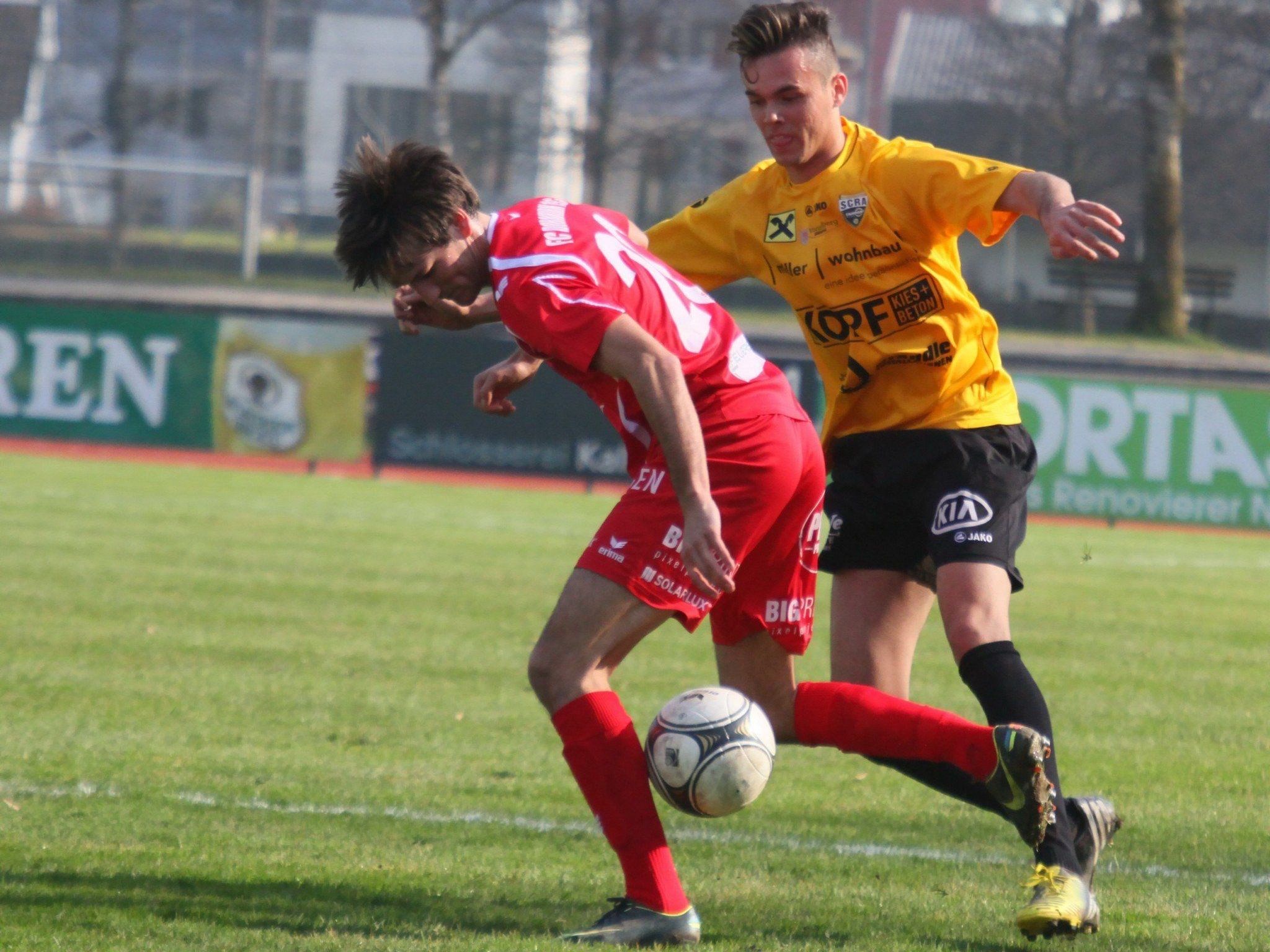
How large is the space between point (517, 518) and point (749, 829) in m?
9.53

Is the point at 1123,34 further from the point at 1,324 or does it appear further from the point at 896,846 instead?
the point at 896,846

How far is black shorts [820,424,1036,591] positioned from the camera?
165 inches

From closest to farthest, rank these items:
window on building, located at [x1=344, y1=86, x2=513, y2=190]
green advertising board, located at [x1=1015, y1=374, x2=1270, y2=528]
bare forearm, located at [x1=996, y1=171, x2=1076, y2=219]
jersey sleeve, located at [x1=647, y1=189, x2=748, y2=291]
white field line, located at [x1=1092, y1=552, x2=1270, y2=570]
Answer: bare forearm, located at [x1=996, y1=171, x2=1076, y2=219] → jersey sleeve, located at [x1=647, y1=189, x2=748, y2=291] → white field line, located at [x1=1092, y1=552, x2=1270, y2=570] → green advertising board, located at [x1=1015, y1=374, x2=1270, y2=528] → window on building, located at [x1=344, y1=86, x2=513, y2=190]

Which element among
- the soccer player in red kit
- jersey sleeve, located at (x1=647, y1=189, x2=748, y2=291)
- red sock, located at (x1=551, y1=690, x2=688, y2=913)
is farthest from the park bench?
red sock, located at (x1=551, y1=690, x2=688, y2=913)

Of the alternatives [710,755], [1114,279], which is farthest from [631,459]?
[1114,279]

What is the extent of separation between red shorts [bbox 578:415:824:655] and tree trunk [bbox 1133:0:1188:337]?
22192 mm

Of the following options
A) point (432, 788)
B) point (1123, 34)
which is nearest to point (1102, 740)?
point (432, 788)

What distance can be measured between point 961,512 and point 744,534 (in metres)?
0.74

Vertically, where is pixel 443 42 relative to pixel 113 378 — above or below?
above

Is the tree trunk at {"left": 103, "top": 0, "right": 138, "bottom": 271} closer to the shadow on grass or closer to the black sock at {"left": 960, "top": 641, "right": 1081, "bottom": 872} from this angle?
the shadow on grass

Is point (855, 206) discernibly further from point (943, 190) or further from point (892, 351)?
point (892, 351)

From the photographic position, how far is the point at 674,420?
3381mm

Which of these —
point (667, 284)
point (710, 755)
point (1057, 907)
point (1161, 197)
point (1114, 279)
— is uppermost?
point (1161, 197)

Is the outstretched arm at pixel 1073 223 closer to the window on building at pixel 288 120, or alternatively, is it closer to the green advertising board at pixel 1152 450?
the green advertising board at pixel 1152 450
